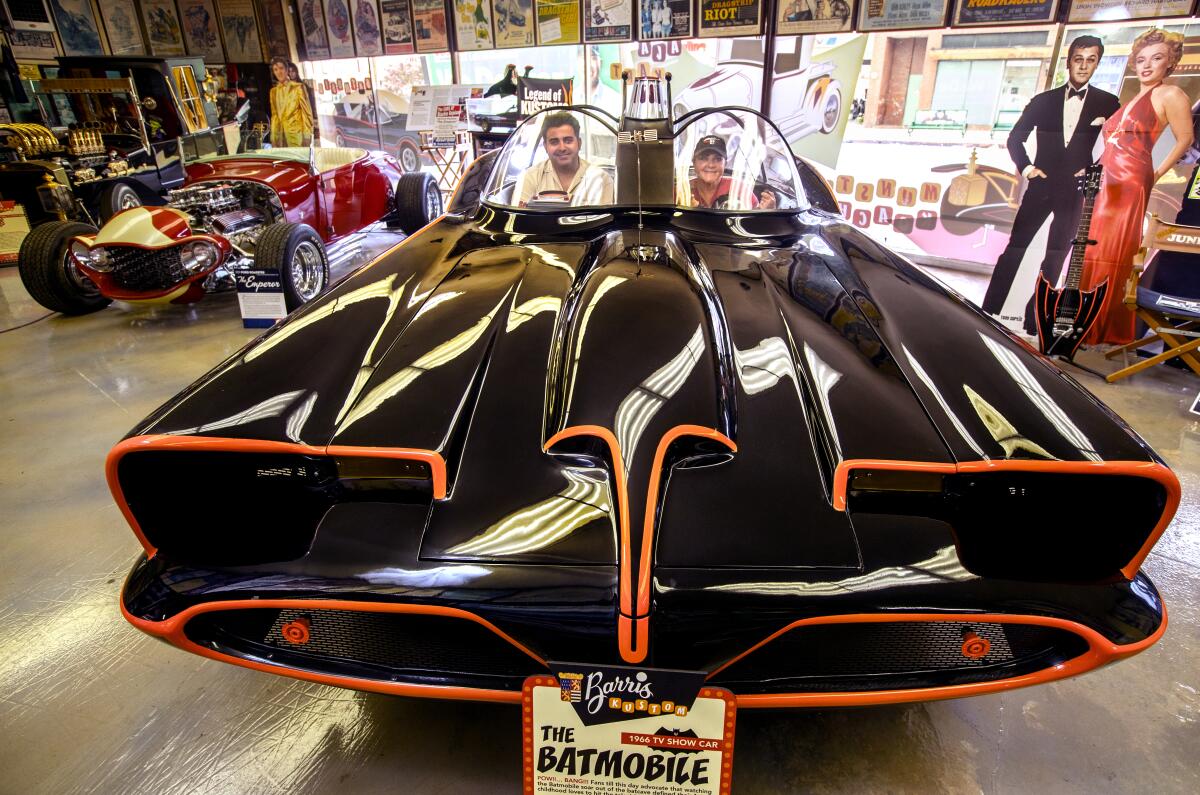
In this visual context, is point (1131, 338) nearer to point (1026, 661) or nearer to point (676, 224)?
point (676, 224)

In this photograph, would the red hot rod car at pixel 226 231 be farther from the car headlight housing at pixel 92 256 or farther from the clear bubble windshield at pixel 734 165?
the clear bubble windshield at pixel 734 165

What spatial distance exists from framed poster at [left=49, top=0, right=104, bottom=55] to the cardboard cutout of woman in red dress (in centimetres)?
994

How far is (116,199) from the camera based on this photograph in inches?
191

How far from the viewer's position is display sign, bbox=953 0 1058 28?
12.0ft

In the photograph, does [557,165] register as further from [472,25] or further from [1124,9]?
[472,25]

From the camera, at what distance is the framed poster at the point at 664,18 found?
4910 millimetres

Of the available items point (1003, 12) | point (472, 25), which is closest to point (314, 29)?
point (472, 25)

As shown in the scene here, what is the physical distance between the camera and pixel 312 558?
98 centimetres

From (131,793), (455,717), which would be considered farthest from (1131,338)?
(131,793)

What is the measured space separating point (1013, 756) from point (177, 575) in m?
1.55

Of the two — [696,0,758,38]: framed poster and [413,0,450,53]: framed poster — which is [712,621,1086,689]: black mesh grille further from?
[413,0,450,53]: framed poster

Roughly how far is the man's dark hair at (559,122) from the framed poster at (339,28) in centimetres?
649

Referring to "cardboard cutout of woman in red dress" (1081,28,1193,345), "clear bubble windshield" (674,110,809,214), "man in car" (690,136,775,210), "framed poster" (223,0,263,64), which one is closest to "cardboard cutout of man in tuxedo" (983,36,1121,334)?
"cardboard cutout of woman in red dress" (1081,28,1193,345)

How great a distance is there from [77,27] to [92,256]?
617 cm
